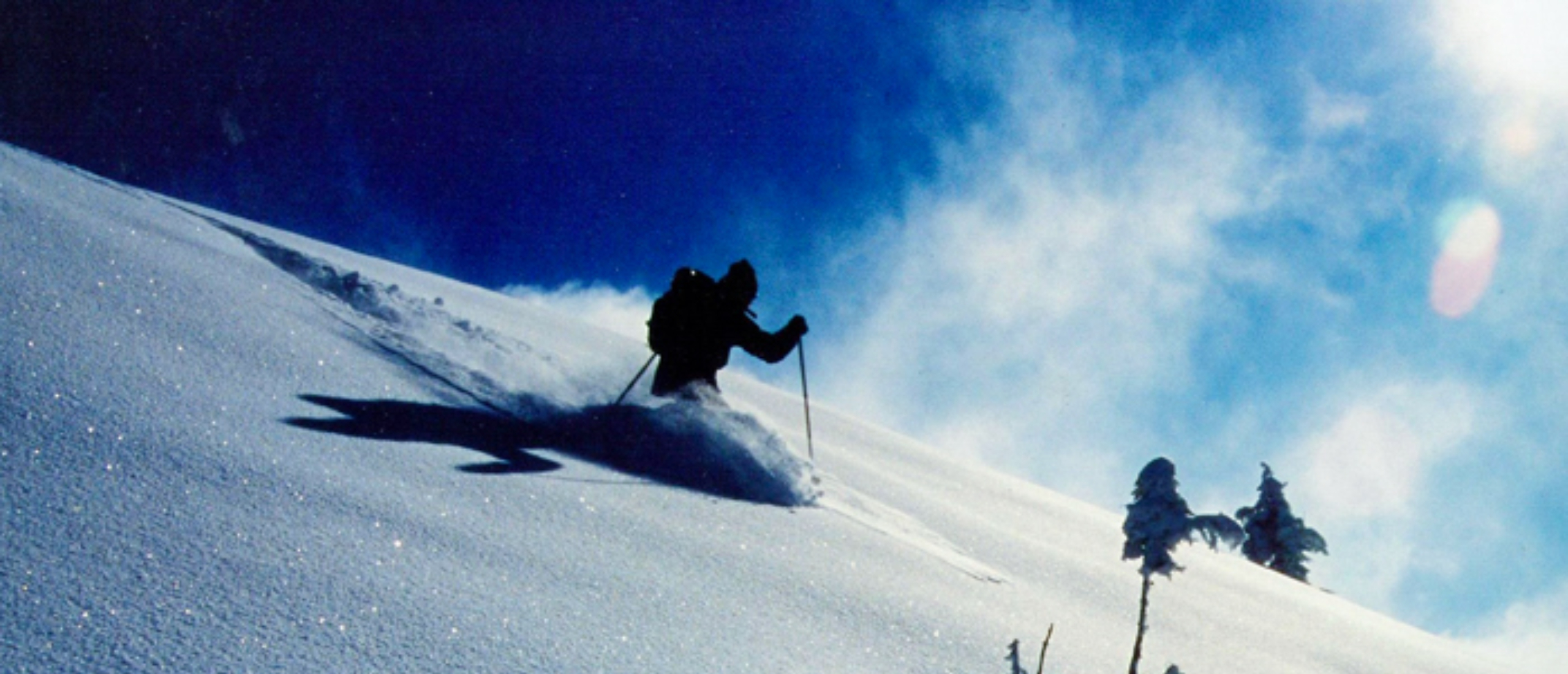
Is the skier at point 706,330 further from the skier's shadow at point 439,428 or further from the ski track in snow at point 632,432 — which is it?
the skier's shadow at point 439,428

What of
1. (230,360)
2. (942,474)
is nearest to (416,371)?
(230,360)

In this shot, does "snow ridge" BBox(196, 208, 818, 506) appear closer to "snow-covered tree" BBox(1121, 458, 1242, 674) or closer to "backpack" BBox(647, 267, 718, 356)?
"backpack" BBox(647, 267, 718, 356)

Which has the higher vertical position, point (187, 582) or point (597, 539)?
point (597, 539)

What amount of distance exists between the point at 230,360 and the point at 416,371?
1421 mm

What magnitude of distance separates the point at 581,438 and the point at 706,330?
7.97ft

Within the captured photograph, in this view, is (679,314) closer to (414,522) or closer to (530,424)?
(530,424)

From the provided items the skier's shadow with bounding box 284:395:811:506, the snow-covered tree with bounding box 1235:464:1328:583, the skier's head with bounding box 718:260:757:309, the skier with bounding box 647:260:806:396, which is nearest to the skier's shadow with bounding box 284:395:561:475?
the skier's shadow with bounding box 284:395:811:506

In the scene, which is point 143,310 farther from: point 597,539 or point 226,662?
point 226,662

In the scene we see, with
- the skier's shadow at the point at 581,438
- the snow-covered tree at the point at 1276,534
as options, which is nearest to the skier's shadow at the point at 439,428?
the skier's shadow at the point at 581,438

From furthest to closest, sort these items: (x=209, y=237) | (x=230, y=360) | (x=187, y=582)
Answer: (x=209, y=237) < (x=230, y=360) < (x=187, y=582)

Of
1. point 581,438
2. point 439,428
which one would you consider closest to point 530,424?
point 581,438

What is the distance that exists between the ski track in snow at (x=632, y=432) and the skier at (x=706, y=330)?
3.23ft

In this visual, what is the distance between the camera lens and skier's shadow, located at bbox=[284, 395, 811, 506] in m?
3.64

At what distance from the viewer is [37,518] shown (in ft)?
6.00
